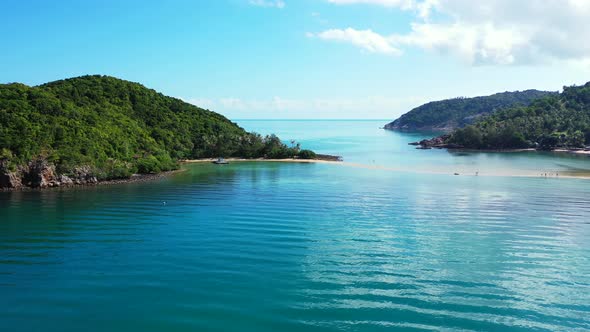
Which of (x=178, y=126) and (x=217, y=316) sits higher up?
(x=178, y=126)

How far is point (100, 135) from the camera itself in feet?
248

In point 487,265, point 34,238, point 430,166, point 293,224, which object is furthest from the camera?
point 430,166

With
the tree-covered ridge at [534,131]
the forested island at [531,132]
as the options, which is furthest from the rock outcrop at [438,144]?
the tree-covered ridge at [534,131]

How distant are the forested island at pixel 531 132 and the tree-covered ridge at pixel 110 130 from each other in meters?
71.7

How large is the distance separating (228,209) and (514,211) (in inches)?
1143

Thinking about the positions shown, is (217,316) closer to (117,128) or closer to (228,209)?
(228,209)

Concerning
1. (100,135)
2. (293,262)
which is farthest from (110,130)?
(293,262)

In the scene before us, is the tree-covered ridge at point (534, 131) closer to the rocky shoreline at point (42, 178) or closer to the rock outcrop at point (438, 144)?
the rock outcrop at point (438, 144)

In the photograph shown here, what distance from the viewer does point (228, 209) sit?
44125 millimetres

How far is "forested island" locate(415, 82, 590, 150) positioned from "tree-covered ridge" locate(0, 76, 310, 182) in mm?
71703

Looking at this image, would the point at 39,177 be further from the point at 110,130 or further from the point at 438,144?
the point at 438,144

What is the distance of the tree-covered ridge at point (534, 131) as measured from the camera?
137 metres

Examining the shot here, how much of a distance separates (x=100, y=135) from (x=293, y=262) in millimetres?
60607

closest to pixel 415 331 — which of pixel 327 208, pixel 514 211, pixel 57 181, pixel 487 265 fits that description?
pixel 487 265
